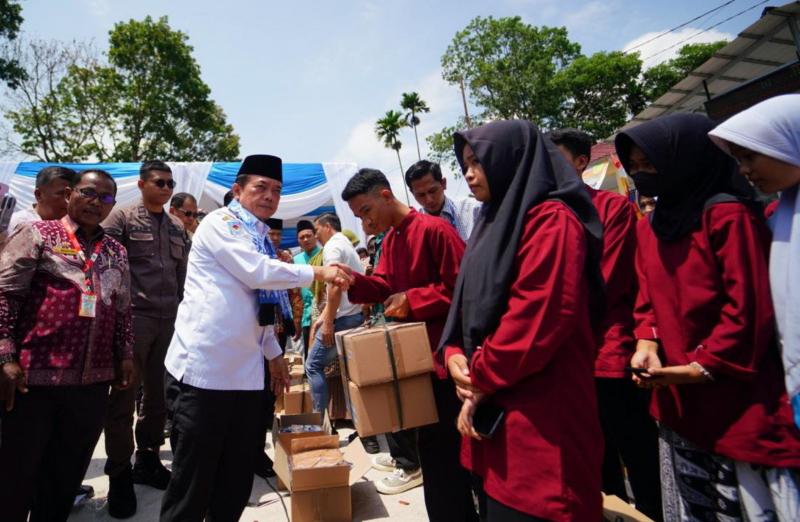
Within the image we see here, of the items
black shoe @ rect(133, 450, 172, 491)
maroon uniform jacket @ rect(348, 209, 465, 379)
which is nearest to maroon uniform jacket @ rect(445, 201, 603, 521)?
maroon uniform jacket @ rect(348, 209, 465, 379)

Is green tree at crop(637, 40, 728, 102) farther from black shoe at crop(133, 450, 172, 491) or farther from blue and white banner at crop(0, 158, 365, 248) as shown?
black shoe at crop(133, 450, 172, 491)

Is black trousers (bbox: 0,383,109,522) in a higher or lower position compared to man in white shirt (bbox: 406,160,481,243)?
lower

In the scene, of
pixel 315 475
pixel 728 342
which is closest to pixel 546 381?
pixel 728 342

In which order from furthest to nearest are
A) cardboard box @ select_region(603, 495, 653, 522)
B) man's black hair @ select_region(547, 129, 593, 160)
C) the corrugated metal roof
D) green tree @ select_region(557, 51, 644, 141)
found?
green tree @ select_region(557, 51, 644, 141)
the corrugated metal roof
man's black hair @ select_region(547, 129, 593, 160)
cardboard box @ select_region(603, 495, 653, 522)

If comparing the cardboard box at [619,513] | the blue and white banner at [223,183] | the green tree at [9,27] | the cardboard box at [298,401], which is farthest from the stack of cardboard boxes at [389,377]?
the green tree at [9,27]

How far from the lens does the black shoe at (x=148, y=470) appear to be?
3.47m

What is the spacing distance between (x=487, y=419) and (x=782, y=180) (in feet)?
3.83

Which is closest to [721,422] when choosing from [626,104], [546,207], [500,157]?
[546,207]

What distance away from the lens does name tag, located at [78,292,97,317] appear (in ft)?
7.86

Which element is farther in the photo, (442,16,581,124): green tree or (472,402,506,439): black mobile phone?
(442,16,581,124): green tree

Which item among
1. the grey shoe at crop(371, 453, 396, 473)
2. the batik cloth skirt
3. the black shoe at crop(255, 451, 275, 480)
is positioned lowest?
the grey shoe at crop(371, 453, 396, 473)

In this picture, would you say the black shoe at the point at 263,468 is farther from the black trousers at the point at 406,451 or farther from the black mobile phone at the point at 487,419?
the black mobile phone at the point at 487,419

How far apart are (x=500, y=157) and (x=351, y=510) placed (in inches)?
99.5

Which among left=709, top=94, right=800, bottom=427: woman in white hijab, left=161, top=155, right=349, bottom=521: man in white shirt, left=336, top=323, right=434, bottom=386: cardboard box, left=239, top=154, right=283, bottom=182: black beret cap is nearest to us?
left=709, top=94, right=800, bottom=427: woman in white hijab
